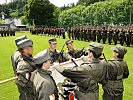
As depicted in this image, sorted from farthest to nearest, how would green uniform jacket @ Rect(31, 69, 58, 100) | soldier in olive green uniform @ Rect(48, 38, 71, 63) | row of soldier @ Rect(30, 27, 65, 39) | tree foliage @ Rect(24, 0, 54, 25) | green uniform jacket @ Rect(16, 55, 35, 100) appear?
tree foliage @ Rect(24, 0, 54, 25)
row of soldier @ Rect(30, 27, 65, 39)
soldier in olive green uniform @ Rect(48, 38, 71, 63)
green uniform jacket @ Rect(16, 55, 35, 100)
green uniform jacket @ Rect(31, 69, 58, 100)

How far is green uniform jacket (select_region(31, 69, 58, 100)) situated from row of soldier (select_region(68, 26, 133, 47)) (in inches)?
739

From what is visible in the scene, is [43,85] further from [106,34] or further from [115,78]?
[106,34]

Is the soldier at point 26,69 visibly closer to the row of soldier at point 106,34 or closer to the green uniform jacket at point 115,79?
the green uniform jacket at point 115,79

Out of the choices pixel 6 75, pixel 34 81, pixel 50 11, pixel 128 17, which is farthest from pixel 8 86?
pixel 50 11

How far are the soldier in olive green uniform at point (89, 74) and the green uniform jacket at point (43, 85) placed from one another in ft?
2.67

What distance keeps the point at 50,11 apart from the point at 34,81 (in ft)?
246

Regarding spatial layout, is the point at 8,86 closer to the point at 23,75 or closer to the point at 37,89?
the point at 23,75

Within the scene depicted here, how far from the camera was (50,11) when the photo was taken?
78.4m

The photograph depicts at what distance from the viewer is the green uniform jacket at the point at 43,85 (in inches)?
163

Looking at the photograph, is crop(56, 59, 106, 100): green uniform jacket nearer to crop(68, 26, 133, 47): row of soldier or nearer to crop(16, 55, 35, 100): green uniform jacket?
crop(16, 55, 35, 100): green uniform jacket

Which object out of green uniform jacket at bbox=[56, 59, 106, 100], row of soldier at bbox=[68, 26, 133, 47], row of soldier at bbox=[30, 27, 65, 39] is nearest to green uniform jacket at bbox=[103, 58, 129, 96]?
green uniform jacket at bbox=[56, 59, 106, 100]

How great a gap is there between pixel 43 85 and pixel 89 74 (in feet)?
4.11

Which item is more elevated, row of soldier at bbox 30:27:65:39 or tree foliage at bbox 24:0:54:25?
tree foliage at bbox 24:0:54:25

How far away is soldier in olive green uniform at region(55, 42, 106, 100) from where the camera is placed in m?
5.12
